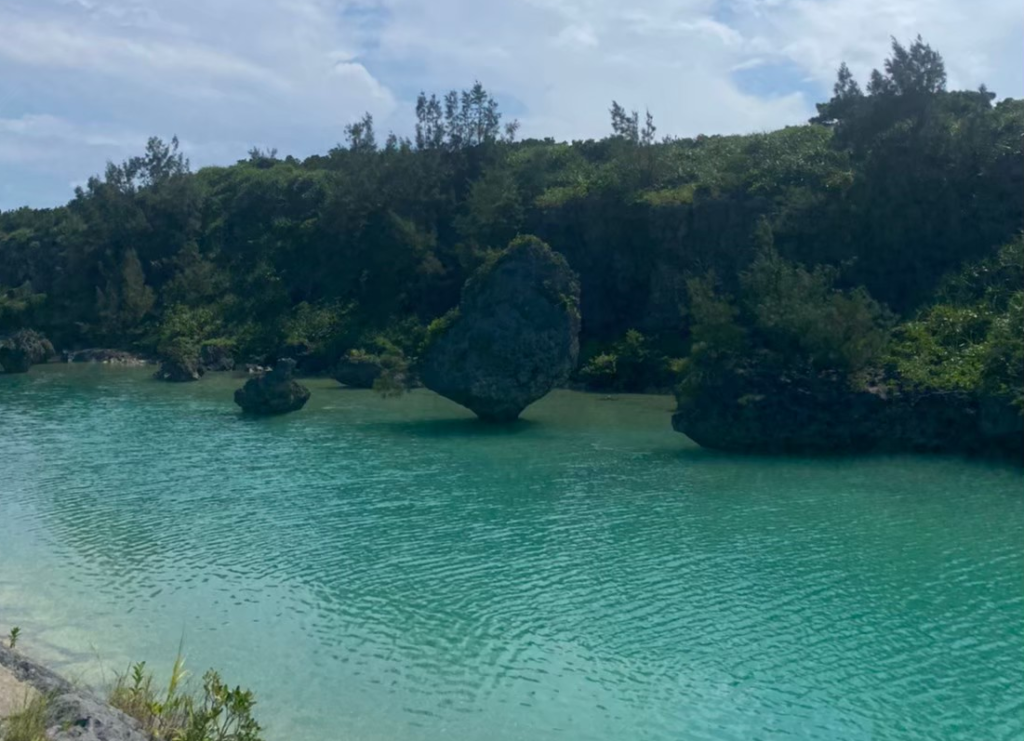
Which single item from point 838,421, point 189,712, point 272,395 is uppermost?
point 838,421

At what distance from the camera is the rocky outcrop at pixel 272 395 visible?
33.8 meters

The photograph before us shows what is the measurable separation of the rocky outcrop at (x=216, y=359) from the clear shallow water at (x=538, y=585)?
26.5 metres

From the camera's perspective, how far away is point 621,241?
48062 millimetres

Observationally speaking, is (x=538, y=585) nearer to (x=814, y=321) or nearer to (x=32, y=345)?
(x=814, y=321)

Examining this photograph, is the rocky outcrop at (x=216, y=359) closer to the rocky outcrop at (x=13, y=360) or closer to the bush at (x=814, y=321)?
the rocky outcrop at (x=13, y=360)

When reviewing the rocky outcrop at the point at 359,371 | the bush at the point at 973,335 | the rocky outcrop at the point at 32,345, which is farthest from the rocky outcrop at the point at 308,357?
the bush at the point at 973,335

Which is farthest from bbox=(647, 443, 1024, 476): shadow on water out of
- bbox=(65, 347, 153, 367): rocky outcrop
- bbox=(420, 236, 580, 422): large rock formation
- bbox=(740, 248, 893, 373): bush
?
bbox=(65, 347, 153, 367): rocky outcrop

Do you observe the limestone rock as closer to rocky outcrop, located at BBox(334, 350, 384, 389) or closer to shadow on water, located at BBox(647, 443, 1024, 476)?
shadow on water, located at BBox(647, 443, 1024, 476)

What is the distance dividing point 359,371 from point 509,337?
580 inches

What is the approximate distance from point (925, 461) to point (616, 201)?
86.2 feet

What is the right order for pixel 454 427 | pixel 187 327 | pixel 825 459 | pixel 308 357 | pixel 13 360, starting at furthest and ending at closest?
pixel 187 327
pixel 308 357
pixel 13 360
pixel 454 427
pixel 825 459

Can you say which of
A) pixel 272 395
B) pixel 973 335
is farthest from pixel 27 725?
pixel 973 335

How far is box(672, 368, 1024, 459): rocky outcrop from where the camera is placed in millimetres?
25594

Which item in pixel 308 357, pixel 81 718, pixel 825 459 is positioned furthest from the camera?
pixel 308 357
